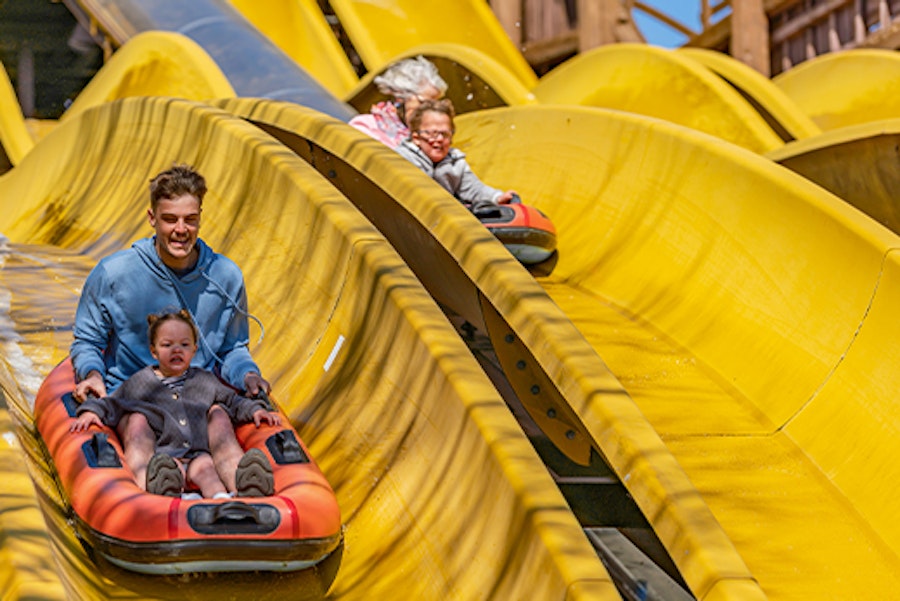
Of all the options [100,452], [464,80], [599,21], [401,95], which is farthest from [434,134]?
[599,21]

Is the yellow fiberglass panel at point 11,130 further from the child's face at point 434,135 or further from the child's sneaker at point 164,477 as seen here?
the child's sneaker at point 164,477

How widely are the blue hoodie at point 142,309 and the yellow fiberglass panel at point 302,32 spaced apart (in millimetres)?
9254

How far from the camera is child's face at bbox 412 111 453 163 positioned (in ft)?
20.0

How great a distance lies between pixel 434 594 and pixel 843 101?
8.20 m

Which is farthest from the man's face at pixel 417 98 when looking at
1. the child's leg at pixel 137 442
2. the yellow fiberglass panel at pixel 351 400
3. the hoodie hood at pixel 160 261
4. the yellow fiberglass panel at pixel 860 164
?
the child's leg at pixel 137 442

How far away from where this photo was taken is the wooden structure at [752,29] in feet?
36.1

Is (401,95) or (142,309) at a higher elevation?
(142,309)

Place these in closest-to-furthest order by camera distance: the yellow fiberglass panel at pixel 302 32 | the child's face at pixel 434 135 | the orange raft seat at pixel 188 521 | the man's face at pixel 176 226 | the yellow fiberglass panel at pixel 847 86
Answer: the orange raft seat at pixel 188 521
the man's face at pixel 176 226
the child's face at pixel 434 135
the yellow fiberglass panel at pixel 847 86
the yellow fiberglass panel at pixel 302 32

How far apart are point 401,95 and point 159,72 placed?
4.11 meters

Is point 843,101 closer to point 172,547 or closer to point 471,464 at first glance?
point 471,464

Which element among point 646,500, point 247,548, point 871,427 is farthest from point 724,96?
point 247,548

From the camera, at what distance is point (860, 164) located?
6570mm

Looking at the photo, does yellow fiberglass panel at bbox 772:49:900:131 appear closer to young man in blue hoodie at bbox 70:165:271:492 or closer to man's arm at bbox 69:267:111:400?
young man in blue hoodie at bbox 70:165:271:492

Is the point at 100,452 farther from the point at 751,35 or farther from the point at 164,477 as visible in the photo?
the point at 751,35
